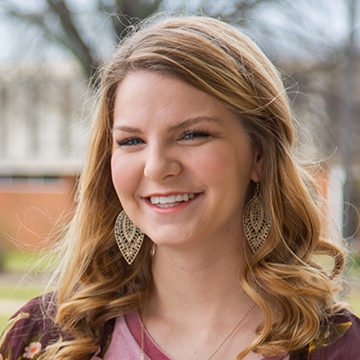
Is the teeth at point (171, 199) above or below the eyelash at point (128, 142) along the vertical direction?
below

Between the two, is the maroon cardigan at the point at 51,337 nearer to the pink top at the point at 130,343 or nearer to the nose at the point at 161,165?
the pink top at the point at 130,343

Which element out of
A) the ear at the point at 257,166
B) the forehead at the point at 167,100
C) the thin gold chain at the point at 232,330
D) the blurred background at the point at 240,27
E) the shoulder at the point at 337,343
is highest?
the forehead at the point at 167,100

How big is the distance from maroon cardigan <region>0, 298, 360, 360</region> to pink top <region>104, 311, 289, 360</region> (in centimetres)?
2

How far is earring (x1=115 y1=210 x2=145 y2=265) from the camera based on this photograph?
1.88m

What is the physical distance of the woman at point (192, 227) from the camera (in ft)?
5.16

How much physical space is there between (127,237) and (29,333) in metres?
0.38

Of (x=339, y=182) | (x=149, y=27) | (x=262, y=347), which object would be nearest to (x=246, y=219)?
(x=262, y=347)

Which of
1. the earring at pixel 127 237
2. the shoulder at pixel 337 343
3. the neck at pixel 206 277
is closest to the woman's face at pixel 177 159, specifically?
the neck at pixel 206 277

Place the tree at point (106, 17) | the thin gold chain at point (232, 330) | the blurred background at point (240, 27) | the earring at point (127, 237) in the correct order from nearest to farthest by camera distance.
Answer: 1. the thin gold chain at point (232, 330)
2. the earring at point (127, 237)
3. the blurred background at point (240, 27)
4. the tree at point (106, 17)

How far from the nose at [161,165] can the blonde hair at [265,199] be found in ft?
0.61

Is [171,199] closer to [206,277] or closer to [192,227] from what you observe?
[192,227]

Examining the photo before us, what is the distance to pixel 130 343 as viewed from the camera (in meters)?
1.74

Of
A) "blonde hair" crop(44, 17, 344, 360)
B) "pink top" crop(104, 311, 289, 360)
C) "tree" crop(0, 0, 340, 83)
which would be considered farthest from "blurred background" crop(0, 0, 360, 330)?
"pink top" crop(104, 311, 289, 360)

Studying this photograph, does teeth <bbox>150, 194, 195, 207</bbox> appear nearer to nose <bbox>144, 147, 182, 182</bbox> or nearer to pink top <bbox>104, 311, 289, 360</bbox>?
nose <bbox>144, 147, 182, 182</bbox>
